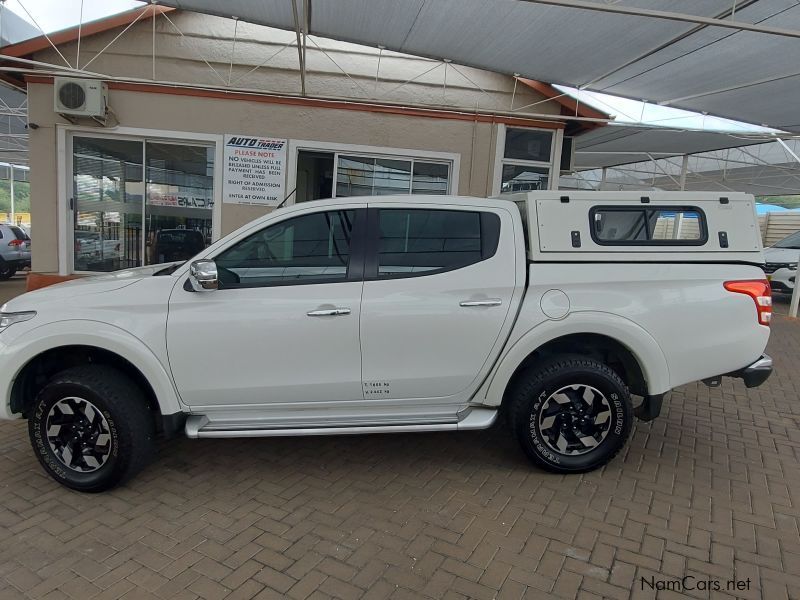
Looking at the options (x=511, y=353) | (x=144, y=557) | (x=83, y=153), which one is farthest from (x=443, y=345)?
(x=83, y=153)

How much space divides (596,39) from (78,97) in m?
7.23

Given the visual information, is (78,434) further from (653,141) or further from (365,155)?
(653,141)

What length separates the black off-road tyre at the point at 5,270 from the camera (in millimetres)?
12477

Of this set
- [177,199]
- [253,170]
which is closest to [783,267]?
[253,170]

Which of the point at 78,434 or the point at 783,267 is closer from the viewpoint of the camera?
the point at 78,434

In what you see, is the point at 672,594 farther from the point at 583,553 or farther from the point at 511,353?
the point at 511,353

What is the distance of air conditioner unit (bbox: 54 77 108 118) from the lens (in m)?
7.36

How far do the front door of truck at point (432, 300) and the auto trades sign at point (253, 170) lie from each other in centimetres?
523

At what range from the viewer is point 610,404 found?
11.1 feet

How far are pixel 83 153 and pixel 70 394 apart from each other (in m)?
6.56

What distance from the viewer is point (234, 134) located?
26.3ft

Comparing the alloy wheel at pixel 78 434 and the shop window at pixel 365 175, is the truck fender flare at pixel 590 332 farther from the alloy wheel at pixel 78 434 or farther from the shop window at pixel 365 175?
the shop window at pixel 365 175

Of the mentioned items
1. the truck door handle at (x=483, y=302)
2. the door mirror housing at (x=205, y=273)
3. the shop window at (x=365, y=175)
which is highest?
the shop window at (x=365, y=175)

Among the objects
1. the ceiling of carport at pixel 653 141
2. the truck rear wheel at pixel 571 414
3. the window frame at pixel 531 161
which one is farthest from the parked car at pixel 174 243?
the ceiling of carport at pixel 653 141
